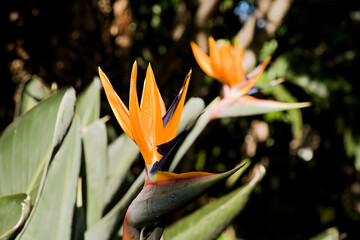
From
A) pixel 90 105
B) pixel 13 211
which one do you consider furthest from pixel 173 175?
A: pixel 90 105

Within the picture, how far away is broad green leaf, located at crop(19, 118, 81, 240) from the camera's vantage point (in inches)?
22.8

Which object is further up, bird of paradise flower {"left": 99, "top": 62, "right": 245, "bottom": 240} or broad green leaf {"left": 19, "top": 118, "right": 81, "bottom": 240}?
bird of paradise flower {"left": 99, "top": 62, "right": 245, "bottom": 240}

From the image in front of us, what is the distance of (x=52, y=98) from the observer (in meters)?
0.63

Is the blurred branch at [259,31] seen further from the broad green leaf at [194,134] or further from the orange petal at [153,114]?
the orange petal at [153,114]

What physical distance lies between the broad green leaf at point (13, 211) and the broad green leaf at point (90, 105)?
43cm

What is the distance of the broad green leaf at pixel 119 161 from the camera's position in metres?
0.75

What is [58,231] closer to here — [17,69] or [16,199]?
[16,199]

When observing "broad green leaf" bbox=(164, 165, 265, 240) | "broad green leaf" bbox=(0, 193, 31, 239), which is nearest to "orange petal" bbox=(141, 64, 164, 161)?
"broad green leaf" bbox=(0, 193, 31, 239)

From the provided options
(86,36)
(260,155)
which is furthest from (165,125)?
(260,155)

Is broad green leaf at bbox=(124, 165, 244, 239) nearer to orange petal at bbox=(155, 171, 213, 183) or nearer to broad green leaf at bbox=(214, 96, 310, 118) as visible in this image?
orange petal at bbox=(155, 171, 213, 183)

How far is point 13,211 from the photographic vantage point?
0.48 metres

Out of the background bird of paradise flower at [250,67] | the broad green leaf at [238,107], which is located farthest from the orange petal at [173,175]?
the background bird of paradise flower at [250,67]

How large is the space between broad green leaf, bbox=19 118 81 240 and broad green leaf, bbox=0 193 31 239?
0.10 metres

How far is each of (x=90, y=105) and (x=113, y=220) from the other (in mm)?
404
